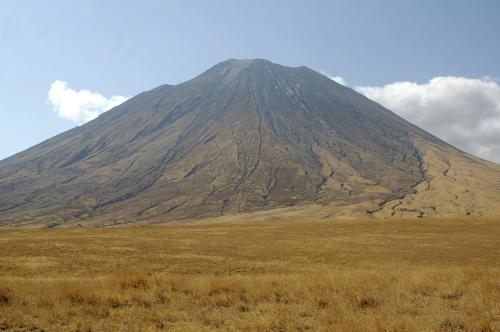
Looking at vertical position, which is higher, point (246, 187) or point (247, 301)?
point (246, 187)

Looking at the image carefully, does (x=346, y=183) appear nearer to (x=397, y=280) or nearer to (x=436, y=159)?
(x=436, y=159)

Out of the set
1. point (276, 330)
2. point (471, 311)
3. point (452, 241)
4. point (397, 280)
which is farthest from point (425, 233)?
point (276, 330)

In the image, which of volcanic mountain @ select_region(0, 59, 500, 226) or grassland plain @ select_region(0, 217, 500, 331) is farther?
volcanic mountain @ select_region(0, 59, 500, 226)

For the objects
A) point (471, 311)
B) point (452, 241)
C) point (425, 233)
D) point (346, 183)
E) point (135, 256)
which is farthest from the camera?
point (346, 183)

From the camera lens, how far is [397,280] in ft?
51.6

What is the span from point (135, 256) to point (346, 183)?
141189 millimetres

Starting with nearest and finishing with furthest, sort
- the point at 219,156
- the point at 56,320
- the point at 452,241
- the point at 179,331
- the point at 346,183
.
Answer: the point at 179,331, the point at 56,320, the point at 452,241, the point at 346,183, the point at 219,156

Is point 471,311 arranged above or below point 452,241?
above

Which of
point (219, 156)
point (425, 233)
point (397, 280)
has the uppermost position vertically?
point (219, 156)

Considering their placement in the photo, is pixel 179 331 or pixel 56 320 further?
pixel 56 320

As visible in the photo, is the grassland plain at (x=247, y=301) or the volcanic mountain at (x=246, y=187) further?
the volcanic mountain at (x=246, y=187)

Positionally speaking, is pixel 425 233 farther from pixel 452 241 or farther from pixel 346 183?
pixel 346 183

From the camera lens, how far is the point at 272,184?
169 meters

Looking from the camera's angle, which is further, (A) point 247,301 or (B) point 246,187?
(B) point 246,187
